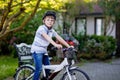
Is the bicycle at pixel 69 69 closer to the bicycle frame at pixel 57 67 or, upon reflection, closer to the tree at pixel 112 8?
the bicycle frame at pixel 57 67

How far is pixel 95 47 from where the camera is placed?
1700cm

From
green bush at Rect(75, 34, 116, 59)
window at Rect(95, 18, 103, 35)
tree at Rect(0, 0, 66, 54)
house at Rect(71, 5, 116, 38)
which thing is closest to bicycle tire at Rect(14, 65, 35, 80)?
tree at Rect(0, 0, 66, 54)

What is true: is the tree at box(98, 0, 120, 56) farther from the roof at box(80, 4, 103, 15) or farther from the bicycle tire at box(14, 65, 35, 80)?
the bicycle tire at box(14, 65, 35, 80)

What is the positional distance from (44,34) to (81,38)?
33.1 feet

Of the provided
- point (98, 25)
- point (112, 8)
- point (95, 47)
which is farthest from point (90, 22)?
point (95, 47)

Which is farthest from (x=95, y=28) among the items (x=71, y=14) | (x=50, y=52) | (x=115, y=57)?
(x=50, y=52)

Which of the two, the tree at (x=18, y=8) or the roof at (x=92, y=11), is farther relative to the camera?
the roof at (x=92, y=11)

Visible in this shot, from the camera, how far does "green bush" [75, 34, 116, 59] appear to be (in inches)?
669

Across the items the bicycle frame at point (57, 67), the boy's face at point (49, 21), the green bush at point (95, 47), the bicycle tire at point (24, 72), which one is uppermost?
the boy's face at point (49, 21)

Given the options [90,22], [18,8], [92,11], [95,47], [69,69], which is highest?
[18,8]

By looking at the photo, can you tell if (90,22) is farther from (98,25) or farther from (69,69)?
(69,69)

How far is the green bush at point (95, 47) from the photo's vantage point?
16984 mm

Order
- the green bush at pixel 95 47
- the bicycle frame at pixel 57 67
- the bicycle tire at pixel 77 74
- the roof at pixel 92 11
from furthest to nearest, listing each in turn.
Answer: the roof at pixel 92 11 < the green bush at pixel 95 47 < the bicycle frame at pixel 57 67 < the bicycle tire at pixel 77 74

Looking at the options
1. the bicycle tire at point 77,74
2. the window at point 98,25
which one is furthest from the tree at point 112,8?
the bicycle tire at point 77,74
